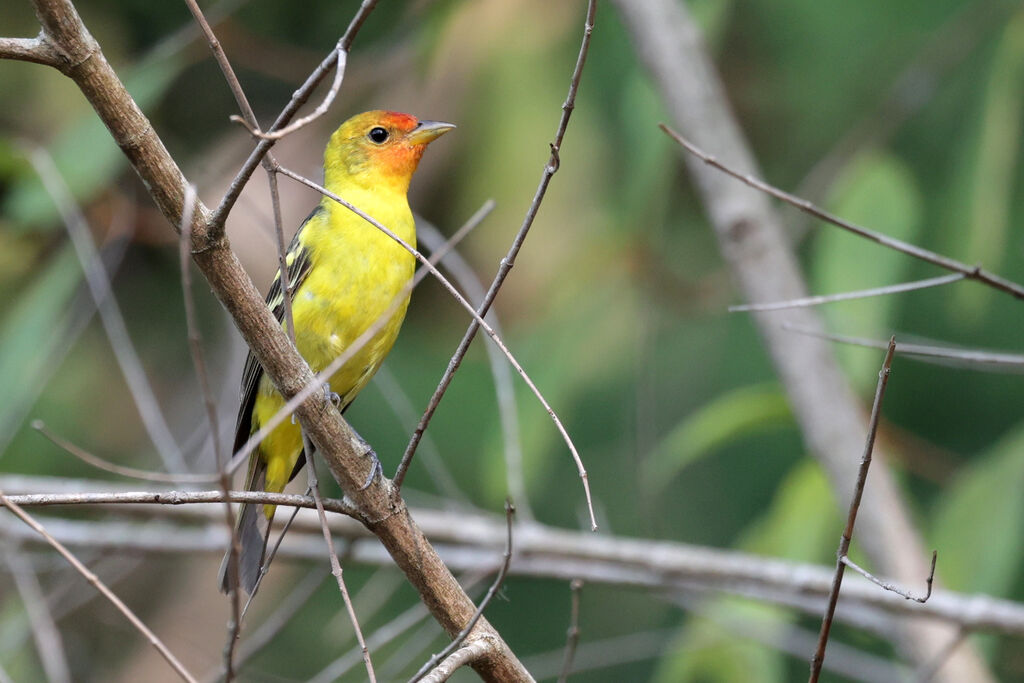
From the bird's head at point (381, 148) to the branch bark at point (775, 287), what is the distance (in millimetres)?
1125

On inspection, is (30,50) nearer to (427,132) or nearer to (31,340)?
(427,132)

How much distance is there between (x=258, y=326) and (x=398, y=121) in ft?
6.65

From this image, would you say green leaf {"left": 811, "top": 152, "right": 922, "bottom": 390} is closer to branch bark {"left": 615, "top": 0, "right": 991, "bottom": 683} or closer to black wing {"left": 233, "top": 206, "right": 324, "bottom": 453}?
branch bark {"left": 615, "top": 0, "right": 991, "bottom": 683}

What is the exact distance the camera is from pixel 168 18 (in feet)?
19.1

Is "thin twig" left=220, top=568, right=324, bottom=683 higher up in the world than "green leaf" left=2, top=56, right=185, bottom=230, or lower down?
lower down

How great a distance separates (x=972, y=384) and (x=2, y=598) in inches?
210

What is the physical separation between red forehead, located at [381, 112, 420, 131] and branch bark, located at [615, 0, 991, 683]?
1135 millimetres

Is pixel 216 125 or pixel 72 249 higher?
pixel 216 125

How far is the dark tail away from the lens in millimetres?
2989

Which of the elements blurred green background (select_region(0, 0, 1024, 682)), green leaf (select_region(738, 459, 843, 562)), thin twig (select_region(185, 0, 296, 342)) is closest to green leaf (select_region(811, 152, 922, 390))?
blurred green background (select_region(0, 0, 1024, 682))

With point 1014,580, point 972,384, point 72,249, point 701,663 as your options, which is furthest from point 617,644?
point 72,249

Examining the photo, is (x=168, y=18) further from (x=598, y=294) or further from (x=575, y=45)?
(x=598, y=294)

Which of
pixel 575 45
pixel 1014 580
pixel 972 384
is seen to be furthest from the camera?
pixel 972 384

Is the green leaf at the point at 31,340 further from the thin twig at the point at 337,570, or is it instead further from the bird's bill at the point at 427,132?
the thin twig at the point at 337,570
